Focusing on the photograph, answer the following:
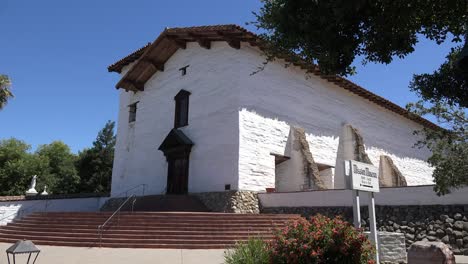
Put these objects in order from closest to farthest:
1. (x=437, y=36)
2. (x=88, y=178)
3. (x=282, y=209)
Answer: (x=437, y=36)
(x=282, y=209)
(x=88, y=178)

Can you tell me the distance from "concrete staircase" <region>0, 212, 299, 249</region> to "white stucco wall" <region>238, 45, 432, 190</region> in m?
3.90

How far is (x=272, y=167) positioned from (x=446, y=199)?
25.2 ft

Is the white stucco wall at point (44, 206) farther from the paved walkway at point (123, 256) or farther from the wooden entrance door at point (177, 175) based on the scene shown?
the paved walkway at point (123, 256)

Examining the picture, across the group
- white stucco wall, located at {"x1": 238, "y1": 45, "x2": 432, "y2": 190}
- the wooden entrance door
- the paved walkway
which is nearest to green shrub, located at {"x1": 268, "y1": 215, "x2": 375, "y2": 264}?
the paved walkway

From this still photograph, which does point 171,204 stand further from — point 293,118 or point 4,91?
point 4,91

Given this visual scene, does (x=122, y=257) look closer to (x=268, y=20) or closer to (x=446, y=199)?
(x=268, y=20)

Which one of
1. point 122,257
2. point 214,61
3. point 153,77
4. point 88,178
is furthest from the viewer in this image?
point 88,178

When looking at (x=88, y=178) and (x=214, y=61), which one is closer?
(x=214, y=61)

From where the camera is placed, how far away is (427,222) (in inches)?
426

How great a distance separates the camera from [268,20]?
763cm

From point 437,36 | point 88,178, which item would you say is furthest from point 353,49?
point 88,178

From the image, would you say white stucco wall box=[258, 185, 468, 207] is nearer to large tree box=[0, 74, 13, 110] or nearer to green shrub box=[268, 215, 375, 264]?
green shrub box=[268, 215, 375, 264]

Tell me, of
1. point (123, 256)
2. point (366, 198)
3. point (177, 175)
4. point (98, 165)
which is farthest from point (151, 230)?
point (98, 165)

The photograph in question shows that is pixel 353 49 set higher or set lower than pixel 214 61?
lower
